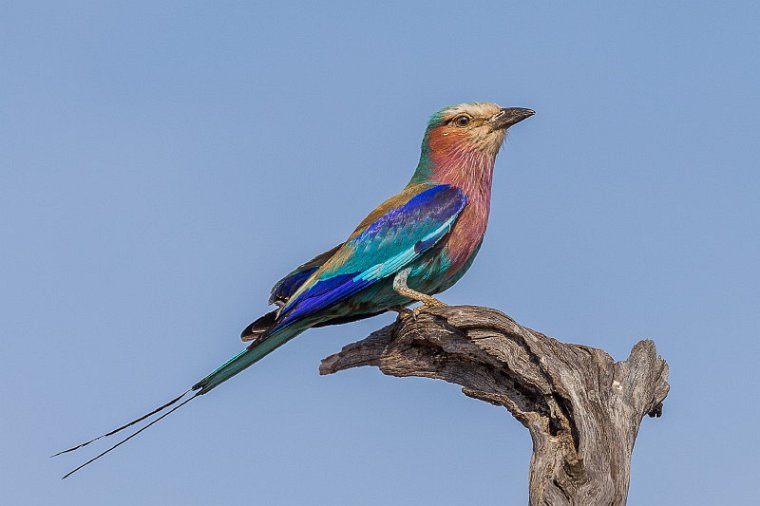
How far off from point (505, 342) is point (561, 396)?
0.49 m

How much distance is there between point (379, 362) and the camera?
27.2ft

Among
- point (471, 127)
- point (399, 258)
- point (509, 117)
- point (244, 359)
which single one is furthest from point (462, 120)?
point (244, 359)

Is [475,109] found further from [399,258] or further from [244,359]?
[244,359]

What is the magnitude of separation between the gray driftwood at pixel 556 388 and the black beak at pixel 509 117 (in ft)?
6.17

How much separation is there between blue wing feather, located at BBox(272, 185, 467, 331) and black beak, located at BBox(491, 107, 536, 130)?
93 centimetres

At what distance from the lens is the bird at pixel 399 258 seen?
26.8 feet

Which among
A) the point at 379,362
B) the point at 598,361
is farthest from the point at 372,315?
the point at 598,361

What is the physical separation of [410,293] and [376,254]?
0.37m

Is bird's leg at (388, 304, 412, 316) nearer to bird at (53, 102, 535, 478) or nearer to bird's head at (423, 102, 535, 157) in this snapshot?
bird at (53, 102, 535, 478)

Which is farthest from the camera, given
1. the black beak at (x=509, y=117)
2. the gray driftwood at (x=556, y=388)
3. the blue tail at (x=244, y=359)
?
the black beak at (x=509, y=117)

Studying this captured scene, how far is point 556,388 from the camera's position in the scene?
7191 millimetres

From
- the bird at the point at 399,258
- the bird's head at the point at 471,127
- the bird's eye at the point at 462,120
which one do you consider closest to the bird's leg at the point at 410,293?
the bird at the point at 399,258

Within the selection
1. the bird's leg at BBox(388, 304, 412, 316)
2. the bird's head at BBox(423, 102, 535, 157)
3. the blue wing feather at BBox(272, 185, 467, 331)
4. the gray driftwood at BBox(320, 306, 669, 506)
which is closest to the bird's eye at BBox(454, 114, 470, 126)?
the bird's head at BBox(423, 102, 535, 157)

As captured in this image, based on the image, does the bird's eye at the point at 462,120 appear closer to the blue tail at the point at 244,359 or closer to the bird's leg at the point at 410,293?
the bird's leg at the point at 410,293
